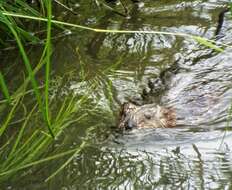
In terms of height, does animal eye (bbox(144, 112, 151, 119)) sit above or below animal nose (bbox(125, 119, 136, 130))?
above

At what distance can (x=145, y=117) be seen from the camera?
3.38 m

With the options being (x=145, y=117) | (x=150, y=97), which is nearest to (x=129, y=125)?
(x=145, y=117)

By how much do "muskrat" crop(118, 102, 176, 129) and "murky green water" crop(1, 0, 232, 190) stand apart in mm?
59

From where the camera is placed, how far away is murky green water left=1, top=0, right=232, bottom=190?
292 cm

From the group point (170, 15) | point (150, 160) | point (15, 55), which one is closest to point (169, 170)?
point (150, 160)

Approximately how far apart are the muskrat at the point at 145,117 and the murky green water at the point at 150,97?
0.06 m

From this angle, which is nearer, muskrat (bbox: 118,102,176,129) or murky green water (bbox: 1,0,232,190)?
murky green water (bbox: 1,0,232,190)

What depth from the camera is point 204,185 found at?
278 centimetres

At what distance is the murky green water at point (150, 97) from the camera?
292 cm

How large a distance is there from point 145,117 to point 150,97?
0.43m

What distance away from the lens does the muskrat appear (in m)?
3.37

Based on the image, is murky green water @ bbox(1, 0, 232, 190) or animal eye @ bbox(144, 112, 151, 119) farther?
animal eye @ bbox(144, 112, 151, 119)

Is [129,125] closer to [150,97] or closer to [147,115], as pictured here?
[147,115]

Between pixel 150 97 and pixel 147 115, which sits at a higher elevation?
pixel 150 97
